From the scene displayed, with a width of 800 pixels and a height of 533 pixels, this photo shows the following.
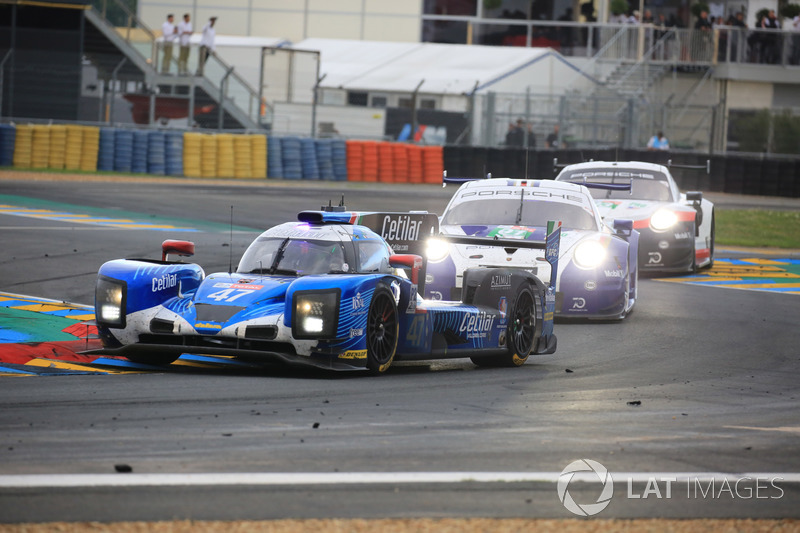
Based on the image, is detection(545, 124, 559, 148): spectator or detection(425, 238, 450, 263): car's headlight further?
detection(545, 124, 559, 148): spectator

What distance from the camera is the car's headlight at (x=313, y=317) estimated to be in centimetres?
898

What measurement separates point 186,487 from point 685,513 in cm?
212

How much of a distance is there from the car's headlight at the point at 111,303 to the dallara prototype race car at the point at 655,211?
33.7 ft

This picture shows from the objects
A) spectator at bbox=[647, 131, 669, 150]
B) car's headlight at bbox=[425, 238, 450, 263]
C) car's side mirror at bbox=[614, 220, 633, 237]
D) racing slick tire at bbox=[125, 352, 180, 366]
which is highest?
spectator at bbox=[647, 131, 669, 150]

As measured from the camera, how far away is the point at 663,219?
1870 cm

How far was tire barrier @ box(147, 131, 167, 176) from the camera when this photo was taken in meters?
33.5

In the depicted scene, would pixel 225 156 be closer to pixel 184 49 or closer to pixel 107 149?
pixel 107 149

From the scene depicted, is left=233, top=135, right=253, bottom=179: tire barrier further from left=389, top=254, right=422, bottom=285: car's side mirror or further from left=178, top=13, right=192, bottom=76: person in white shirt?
left=389, top=254, right=422, bottom=285: car's side mirror

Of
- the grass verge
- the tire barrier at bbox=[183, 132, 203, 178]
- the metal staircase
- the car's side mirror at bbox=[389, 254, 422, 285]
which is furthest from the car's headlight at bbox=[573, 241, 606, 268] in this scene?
the metal staircase

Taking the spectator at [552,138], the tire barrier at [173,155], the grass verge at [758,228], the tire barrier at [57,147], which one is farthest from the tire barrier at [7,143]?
the grass verge at [758,228]

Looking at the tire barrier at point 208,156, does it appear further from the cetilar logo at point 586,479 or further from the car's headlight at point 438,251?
the cetilar logo at point 586,479

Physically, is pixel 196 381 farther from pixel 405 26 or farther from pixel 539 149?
pixel 405 26

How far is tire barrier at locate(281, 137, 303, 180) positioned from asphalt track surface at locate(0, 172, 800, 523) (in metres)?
23.1

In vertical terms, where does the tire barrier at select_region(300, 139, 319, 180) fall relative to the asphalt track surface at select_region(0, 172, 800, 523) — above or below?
above
